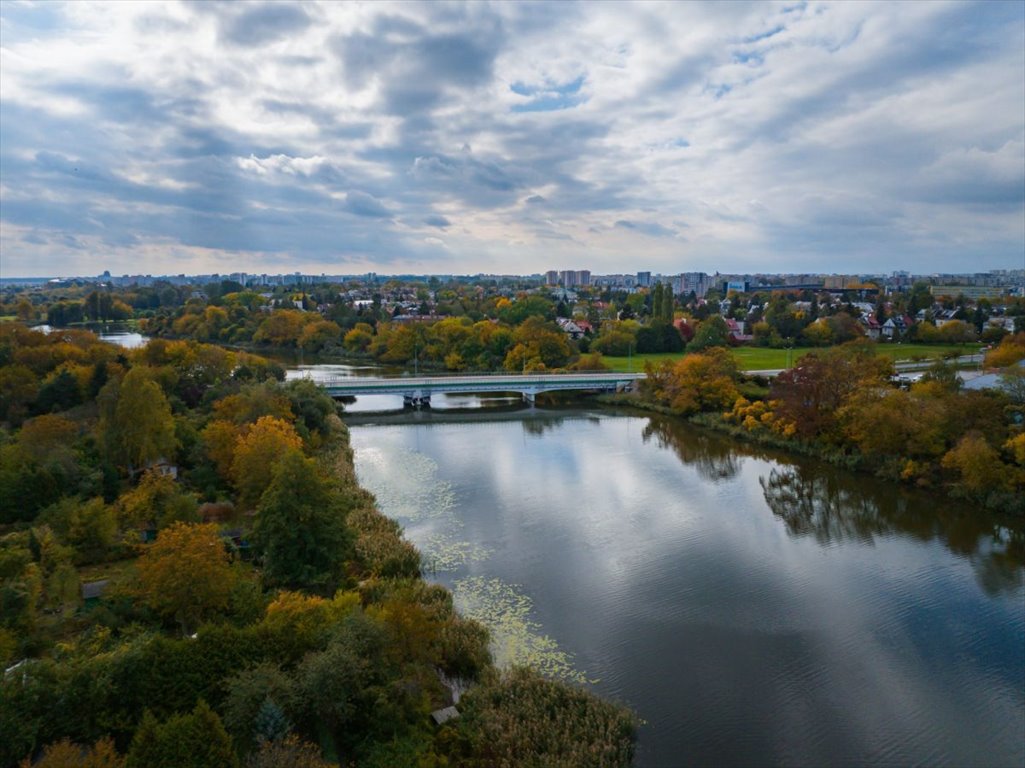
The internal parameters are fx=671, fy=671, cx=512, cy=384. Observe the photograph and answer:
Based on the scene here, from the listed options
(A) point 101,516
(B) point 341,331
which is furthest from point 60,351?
(B) point 341,331

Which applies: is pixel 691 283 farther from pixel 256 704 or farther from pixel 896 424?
pixel 256 704

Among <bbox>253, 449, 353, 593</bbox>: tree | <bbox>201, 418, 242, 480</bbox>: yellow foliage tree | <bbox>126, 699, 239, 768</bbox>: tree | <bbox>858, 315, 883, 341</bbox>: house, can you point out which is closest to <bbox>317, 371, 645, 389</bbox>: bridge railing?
<bbox>201, 418, 242, 480</bbox>: yellow foliage tree

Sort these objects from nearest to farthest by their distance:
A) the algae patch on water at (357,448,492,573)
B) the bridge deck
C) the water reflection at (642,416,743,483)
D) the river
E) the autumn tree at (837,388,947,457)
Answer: the river
the algae patch on water at (357,448,492,573)
the autumn tree at (837,388,947,457)
the water reflection at (642,416,743,483)
the bridge deck

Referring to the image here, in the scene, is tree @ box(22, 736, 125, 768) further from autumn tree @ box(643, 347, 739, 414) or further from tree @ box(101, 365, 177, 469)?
autumn tree @ box(643, 347, 739, 414)

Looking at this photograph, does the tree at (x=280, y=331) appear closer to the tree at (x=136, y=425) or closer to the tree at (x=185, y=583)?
the tree at (x=136, y=425)

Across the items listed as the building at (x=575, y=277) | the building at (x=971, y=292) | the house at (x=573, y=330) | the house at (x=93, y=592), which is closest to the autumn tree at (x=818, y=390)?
the house at (x=93, y=592)
